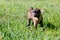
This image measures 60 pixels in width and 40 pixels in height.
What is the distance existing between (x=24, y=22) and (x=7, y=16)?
1.41 m

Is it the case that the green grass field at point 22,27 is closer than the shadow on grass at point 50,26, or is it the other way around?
the green grass field at point 22,27

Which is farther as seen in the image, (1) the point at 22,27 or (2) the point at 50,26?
(2) the point at 50,26

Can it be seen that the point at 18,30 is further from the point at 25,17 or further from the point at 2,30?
the point at 25,17

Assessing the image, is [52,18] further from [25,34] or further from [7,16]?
[25,34]

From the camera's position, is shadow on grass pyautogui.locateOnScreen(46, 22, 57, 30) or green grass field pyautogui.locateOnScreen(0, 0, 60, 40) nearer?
green grass field pyautogui.locateOnScreen(0, 0, 60, 40)

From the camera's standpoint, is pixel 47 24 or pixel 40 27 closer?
pixel 40 27

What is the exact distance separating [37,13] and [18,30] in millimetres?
1571

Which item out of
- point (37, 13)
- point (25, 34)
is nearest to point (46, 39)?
point (25, 34)

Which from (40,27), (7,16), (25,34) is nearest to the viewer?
(25,34)

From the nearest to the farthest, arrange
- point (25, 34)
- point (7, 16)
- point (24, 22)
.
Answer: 1. point (25, 34)
2. point (24, 22)
3. point (7, 16)

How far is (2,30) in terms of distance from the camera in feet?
32.8

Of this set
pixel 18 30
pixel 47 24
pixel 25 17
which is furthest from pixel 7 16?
pixel 18 30

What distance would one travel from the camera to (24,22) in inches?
471

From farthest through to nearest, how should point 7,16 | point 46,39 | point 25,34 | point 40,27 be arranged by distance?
point 7,16, point 40,27, point 25,34, point 46,39
